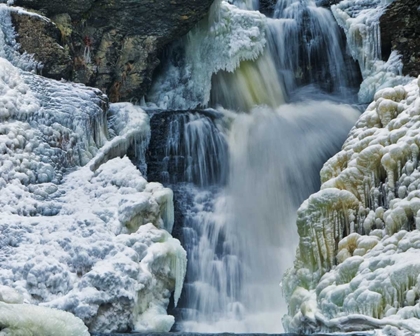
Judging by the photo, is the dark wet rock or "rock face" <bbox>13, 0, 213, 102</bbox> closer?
the dark wet rock

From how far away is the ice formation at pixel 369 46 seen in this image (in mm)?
14078

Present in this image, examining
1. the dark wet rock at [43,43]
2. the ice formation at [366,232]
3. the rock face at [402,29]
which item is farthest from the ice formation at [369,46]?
the dark wet rock at [43,43]

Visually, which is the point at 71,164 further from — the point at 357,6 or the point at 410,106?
the point at 357,6

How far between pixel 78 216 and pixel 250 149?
418cm

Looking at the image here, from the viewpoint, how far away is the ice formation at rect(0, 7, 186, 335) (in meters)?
8.05

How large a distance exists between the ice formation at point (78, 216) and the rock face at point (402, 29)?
6403 millimetres

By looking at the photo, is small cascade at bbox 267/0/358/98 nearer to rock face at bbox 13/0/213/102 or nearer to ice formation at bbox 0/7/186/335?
rock face at bbox 13/0/213/102

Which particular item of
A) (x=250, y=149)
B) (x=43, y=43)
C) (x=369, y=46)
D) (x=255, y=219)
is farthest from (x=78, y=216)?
(x=369, y=46)

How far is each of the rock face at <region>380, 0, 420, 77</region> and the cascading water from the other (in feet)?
3.61

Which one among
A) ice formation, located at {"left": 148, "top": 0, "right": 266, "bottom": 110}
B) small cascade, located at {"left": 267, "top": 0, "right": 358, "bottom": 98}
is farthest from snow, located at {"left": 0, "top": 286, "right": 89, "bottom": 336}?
small cascade, located at {"left": 267, "top": 0, "right": 358, "bottom": 98}

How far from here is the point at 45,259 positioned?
823 centimetres

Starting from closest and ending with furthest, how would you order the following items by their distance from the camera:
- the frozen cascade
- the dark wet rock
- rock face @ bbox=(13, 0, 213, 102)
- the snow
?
the snow
the frozen cascade
the dark wet rock
rock face @ bbox=(13, 0, 213, 102)

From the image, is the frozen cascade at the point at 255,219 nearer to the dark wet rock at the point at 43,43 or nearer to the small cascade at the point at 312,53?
the small cascade at the point at 312,53

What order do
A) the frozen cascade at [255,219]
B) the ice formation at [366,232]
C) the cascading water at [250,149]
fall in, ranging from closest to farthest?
the ice formation at [366,232], the frozen cascade at [255,219], the cascading water at [250,149]
